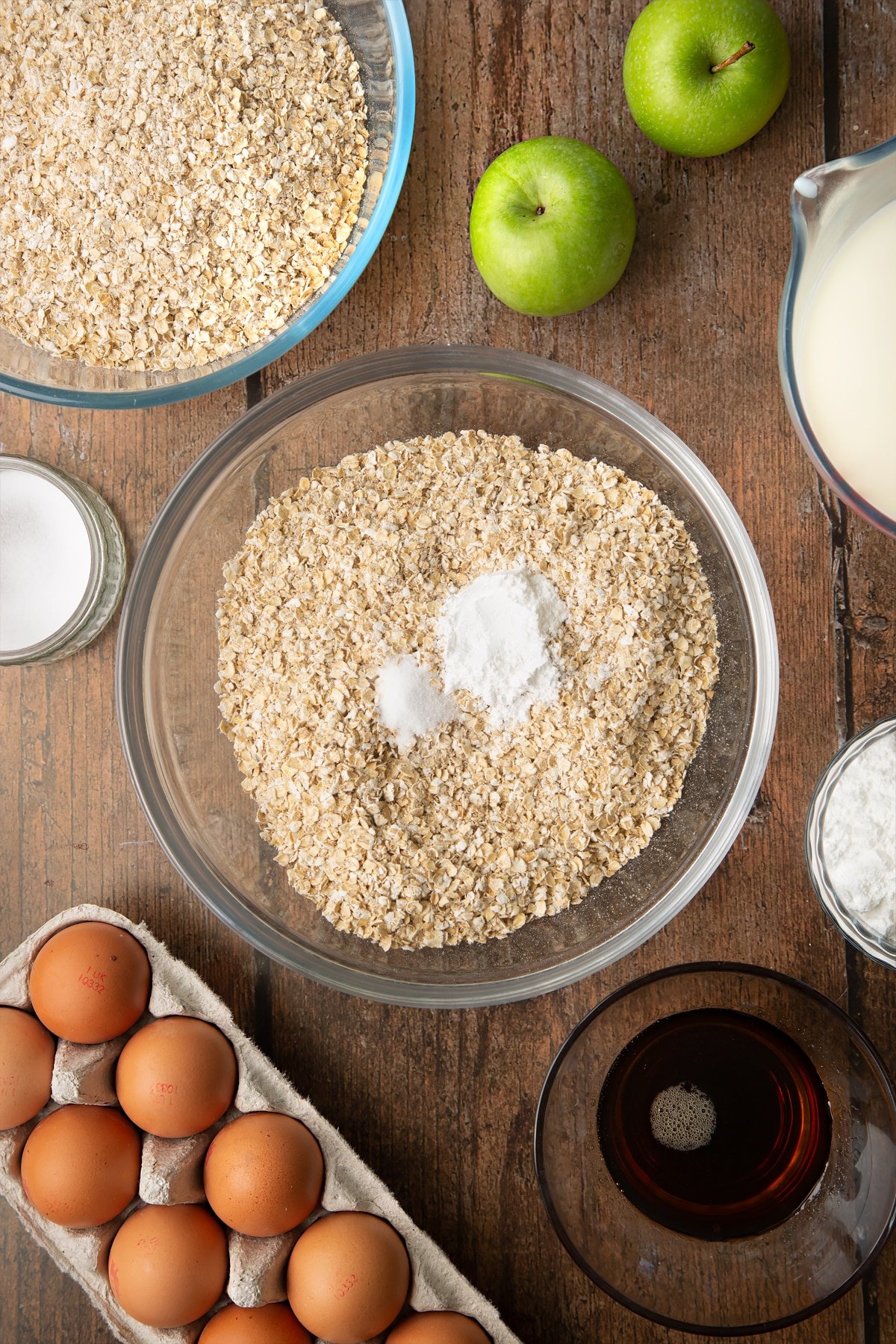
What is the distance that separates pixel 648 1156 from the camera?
1194mm

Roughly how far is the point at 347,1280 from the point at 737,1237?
1.48 ft

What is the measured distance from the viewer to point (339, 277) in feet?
3.89

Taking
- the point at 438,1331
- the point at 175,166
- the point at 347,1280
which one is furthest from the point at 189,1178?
the point at 175,166

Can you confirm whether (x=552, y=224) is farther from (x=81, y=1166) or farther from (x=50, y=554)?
(x=81, y=1166)

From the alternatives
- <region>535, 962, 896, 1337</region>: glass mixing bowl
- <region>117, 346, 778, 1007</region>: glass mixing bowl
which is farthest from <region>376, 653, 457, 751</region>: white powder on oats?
<region>535, 962, 896, 1337</region>: glass mixing bowl

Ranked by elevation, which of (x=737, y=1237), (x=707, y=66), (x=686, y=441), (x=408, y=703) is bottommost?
(x=737, y=1237)

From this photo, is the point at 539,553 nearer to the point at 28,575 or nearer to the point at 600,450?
the point at 600,450

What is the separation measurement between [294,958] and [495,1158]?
360 millimetres

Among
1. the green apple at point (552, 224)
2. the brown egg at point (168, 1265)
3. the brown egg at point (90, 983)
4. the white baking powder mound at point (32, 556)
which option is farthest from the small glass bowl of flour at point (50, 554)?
the brown egg at point (168, 1265)

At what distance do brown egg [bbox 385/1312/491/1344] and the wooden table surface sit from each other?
0.28 ft

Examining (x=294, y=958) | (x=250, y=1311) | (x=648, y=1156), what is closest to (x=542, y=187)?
(x=294, y=958)

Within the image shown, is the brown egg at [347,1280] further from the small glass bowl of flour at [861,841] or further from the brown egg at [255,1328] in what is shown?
the small glass bowl of flour at [861,841]

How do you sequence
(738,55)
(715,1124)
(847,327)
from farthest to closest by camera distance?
(715,1124) < (738,55) < (847,327)

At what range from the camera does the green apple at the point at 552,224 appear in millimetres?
1108
